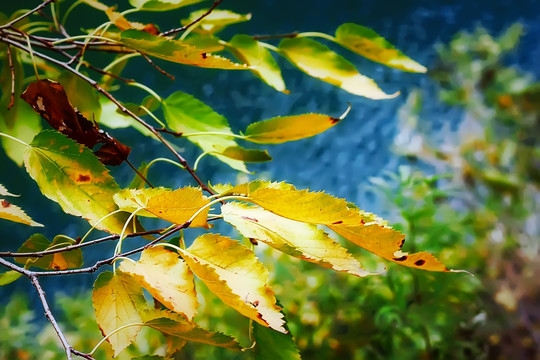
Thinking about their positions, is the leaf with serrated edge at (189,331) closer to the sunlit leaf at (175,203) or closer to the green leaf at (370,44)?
the sunlit leaf at (175,203)

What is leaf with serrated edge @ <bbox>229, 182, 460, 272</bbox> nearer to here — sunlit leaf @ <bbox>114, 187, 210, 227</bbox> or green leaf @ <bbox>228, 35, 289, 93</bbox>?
sunlit leaf @ <bbox>114, 187, 210, 227</bbox>

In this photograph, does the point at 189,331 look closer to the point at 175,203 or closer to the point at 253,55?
the point at 175,203

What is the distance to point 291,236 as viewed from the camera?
16 centimetres

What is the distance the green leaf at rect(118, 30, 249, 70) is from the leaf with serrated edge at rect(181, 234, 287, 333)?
0.27 feet

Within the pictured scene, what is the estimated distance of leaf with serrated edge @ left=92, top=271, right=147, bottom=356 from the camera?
17 cm

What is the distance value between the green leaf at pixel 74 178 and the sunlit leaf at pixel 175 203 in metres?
0.02


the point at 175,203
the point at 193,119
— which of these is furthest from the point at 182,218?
the point at 193,119

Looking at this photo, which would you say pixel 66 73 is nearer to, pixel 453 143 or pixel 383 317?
pixel 383 317

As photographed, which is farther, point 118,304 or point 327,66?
point 327,66

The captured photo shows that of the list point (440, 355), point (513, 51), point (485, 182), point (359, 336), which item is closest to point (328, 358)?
point (359, 336)

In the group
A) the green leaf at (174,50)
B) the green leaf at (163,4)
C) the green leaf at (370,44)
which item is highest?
the green leaf at (163,4)

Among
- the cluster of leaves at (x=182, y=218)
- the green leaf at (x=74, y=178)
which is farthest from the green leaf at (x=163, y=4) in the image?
the green leaf at (x=74, y=178)

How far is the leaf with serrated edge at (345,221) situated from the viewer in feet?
0.48

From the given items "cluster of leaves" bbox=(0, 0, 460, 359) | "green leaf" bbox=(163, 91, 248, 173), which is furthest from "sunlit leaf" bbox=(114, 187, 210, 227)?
"green leaf" bbox=(163, 91, 248, 173)
